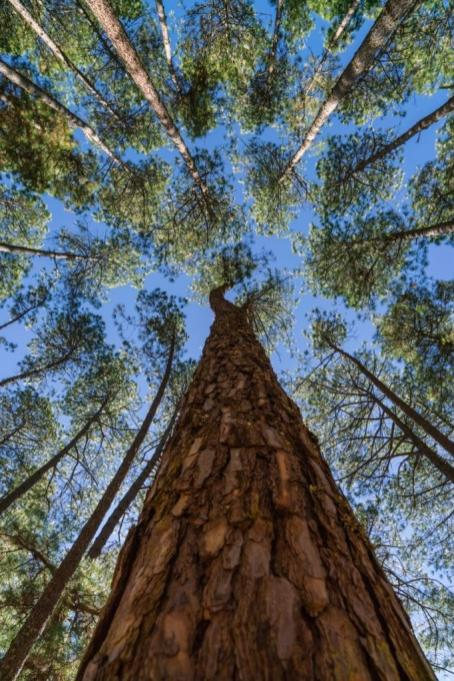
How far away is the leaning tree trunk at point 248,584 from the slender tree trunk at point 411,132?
7886mm

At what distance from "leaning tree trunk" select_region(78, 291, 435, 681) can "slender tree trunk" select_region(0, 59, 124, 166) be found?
27.8 feet

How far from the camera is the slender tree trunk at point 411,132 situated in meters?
6.48

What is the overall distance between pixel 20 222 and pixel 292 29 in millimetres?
9305

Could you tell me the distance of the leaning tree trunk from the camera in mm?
736

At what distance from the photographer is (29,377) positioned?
1120 centimetres

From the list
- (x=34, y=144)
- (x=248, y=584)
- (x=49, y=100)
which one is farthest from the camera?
(x=34, y=144)

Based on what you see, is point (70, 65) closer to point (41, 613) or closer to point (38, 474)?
point (38, 474)

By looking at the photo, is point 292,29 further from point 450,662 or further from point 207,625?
point 450,662

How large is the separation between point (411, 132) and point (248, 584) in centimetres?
911

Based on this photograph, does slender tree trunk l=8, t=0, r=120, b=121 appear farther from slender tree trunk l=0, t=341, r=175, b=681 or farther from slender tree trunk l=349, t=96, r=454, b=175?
slender tree trunk l=0, t=341, r=175, b=681

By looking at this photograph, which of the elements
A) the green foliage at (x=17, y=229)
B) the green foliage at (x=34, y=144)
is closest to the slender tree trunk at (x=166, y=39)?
the green foliage at (x=34, y=144)

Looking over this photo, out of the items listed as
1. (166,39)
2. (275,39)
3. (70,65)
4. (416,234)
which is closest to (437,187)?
(416,234)

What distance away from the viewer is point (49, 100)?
23.6 ft

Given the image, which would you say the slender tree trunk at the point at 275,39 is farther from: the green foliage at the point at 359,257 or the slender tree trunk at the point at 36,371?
the slender tree trunk at the point at 36,371
